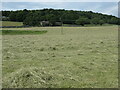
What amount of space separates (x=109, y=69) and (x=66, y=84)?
2214mm

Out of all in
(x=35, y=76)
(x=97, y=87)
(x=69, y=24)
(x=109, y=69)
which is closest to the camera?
(x=97, y=87)

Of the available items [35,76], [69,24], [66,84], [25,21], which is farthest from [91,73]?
[25,21]

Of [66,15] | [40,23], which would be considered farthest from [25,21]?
[66,15]

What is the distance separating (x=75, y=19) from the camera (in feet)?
217

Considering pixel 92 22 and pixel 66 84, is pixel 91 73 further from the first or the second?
pixel 92 22

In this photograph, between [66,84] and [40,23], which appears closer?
[66,84]

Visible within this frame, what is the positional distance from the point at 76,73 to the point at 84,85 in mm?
1083

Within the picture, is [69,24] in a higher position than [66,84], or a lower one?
higher

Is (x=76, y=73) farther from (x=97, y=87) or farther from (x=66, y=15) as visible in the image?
(x=66, y=15)

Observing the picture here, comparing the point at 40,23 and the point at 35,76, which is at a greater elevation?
the point at 40,23

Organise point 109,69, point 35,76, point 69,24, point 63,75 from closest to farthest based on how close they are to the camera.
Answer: point 35,76 → point 63,75 → point 109,69 → point 69,24

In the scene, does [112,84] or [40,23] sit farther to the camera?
[40,23]

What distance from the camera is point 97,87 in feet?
14.1

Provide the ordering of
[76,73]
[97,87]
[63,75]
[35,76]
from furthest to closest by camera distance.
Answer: [76,73] → [63,75] → [35,76] → [97,87]
